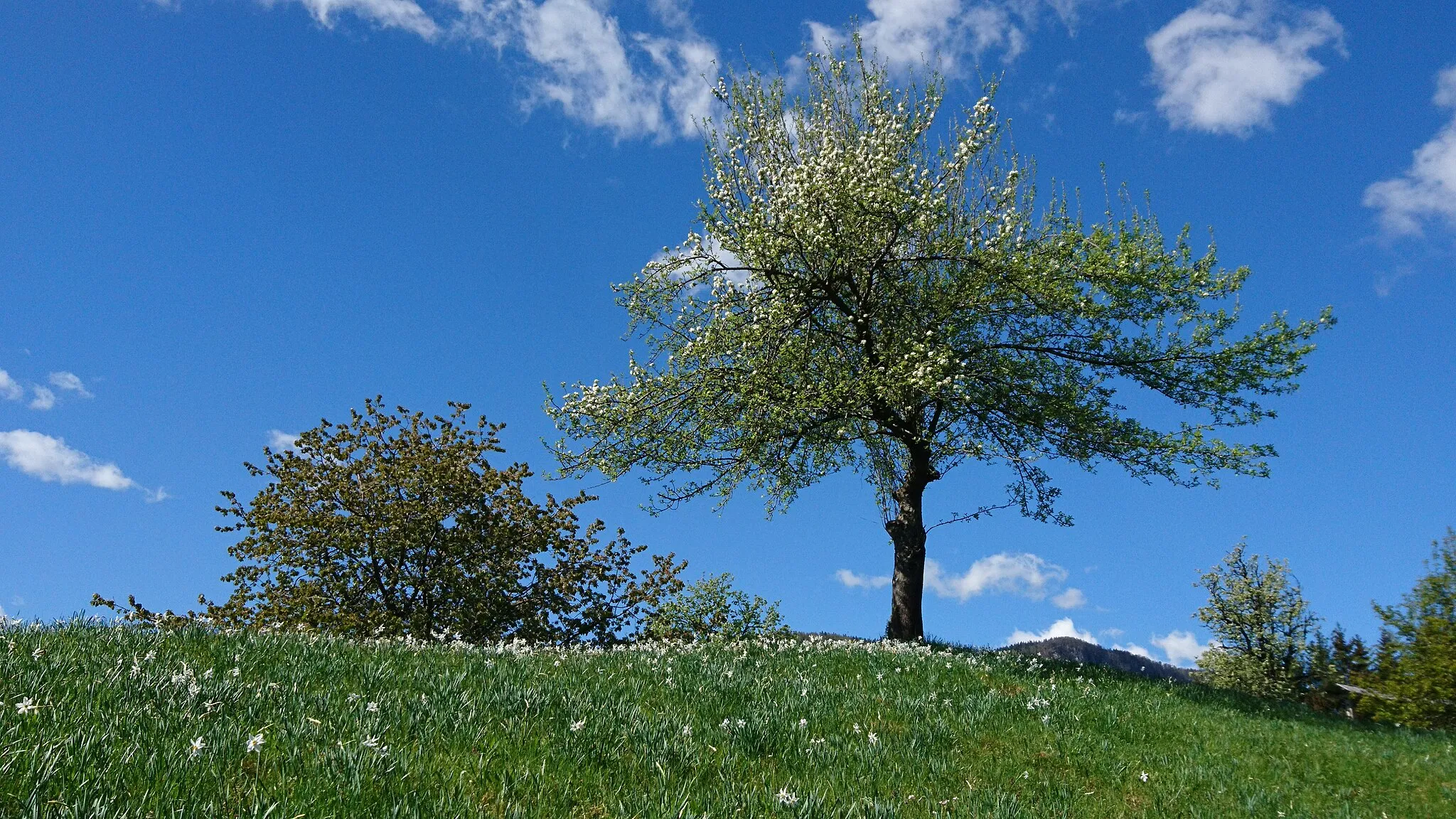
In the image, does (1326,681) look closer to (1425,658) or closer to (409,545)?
(1425,658)

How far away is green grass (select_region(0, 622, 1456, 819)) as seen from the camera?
14.0ft

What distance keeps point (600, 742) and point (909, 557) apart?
14783 millimetres

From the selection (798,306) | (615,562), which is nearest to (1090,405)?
(798,306)

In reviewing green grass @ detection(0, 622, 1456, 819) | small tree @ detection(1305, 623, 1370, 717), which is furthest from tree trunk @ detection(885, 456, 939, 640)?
small tree @ detection(1305, 623, 1370, 717)

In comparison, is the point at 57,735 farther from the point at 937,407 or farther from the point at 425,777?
the point at 937,407

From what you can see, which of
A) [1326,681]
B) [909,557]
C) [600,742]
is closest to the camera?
[600,742]

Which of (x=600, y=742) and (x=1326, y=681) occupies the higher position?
(x=1326, y=681)

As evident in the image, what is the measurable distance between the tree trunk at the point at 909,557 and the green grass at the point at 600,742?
7.17m

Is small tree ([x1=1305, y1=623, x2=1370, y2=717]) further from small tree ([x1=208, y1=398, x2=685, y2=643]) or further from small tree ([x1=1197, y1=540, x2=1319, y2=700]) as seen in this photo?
small tree ([x1=208, y1=398, x2=685, y2=643])

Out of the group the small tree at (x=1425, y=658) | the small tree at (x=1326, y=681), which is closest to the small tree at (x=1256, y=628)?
the small tree at (x=1326, y=681)

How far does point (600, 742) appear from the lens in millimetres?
5844

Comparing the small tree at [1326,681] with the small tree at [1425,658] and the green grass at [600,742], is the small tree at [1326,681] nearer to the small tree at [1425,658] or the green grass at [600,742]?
the small tree at [1425,658]

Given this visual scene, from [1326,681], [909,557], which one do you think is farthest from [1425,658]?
[1326,681]

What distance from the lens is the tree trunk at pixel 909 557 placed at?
19.5 m
